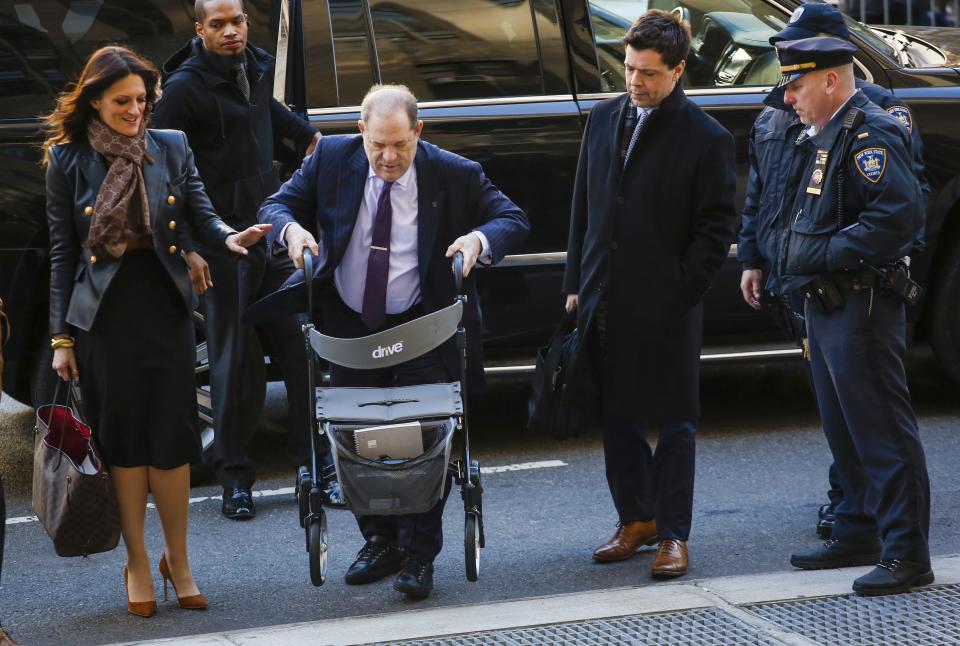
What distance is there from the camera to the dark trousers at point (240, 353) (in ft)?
19.3

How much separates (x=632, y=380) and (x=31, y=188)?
262 cm

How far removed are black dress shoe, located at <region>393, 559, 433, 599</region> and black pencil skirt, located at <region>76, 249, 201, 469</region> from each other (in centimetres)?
79

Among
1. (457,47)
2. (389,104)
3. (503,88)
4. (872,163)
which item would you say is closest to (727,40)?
(503,88)

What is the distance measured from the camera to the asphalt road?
15.6 ft

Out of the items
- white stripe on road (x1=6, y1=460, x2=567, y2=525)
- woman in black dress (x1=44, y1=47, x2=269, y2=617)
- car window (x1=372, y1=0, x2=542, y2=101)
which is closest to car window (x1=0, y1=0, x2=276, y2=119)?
car window (x1=372, y1=0, x2=542, y2=101)

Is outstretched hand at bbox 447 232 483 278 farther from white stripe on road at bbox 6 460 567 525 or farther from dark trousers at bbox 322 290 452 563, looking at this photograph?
white stripe on road at bbox 6 460 567 525

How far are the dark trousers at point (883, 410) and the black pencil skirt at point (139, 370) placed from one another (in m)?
2.05

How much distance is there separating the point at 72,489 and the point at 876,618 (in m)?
2.39

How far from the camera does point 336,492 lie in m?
5.93

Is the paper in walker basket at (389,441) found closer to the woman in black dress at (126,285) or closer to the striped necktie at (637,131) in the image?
the woman in black dress at (126,285)

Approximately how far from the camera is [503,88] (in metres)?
6.48

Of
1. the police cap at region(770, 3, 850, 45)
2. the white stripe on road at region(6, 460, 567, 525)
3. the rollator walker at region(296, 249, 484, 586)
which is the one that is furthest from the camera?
the white stripe on road at region(6, 460, 567, 525)

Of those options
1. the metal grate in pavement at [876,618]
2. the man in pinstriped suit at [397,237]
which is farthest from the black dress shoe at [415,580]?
the metal grate in pavement at [876,618]

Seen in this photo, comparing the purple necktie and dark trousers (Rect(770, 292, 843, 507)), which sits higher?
the purple necktie
